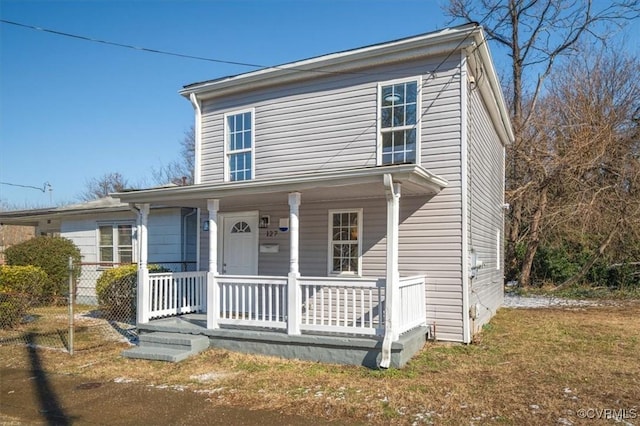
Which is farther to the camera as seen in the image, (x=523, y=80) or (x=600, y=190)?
(x=523, y=80)

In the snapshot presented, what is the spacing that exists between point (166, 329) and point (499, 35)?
1982 cm

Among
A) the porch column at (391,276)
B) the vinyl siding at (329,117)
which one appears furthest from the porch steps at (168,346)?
the vinyl siding at (329,117)

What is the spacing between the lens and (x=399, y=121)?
29.1 feet

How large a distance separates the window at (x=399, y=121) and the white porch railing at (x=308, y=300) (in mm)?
2339

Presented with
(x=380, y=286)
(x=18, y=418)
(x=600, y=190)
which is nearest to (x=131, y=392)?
(x=18, y=418)

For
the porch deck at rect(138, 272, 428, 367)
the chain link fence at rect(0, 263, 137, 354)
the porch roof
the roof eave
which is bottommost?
the chain link fence at rect(0, 263, 137, 354)

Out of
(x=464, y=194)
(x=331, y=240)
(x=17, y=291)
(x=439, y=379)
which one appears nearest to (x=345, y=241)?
(x=331, y=240)

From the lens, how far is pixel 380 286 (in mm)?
6938

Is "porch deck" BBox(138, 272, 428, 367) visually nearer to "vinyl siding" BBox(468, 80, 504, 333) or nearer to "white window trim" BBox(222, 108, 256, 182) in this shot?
"vinyl siding" BBox(468, 80, 504, 333)

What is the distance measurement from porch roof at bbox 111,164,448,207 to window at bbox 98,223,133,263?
5556 mm

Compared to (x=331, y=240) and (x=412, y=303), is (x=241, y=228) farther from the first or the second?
(x=412, y=303)

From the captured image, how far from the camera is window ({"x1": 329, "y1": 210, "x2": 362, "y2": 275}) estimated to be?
904 cm

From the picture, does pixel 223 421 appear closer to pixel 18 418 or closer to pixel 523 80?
pixel 18 418

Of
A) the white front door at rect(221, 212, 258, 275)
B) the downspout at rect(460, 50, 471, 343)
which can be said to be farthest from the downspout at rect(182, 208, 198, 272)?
the downspout at rect(460, 50, 471, 343)
